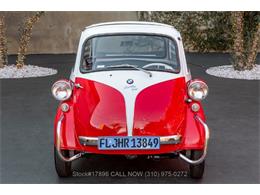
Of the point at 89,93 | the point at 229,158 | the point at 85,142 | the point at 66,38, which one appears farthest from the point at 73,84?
the point at 66,38

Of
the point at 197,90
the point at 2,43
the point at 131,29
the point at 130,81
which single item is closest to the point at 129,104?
the point at 130,81

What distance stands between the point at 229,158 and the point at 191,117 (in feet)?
3.35

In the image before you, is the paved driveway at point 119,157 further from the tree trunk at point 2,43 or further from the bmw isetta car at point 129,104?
the tree trunk at point 2,43

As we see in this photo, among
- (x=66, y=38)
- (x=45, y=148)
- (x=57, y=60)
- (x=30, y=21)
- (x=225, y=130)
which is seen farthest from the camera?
(x=66, y=38)

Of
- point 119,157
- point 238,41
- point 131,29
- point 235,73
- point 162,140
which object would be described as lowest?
point 235,73

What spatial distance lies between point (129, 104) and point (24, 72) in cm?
868

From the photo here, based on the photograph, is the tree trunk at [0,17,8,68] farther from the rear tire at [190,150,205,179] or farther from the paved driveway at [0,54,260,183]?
the rear tire at [190,150,205,179]

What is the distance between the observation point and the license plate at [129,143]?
4812mm

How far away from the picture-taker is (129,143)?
15.8 ft

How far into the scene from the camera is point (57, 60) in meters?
16.5

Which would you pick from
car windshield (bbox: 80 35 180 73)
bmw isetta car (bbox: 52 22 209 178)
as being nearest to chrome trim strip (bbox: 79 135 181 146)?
bmw isetta car (bbox: 52 22 209 178)

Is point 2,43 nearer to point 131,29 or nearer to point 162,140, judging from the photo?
point 131,29

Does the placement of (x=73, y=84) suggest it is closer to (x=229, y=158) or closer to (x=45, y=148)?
(x=45, y=148)

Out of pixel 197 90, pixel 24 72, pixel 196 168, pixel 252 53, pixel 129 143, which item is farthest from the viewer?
pixel 24 72
